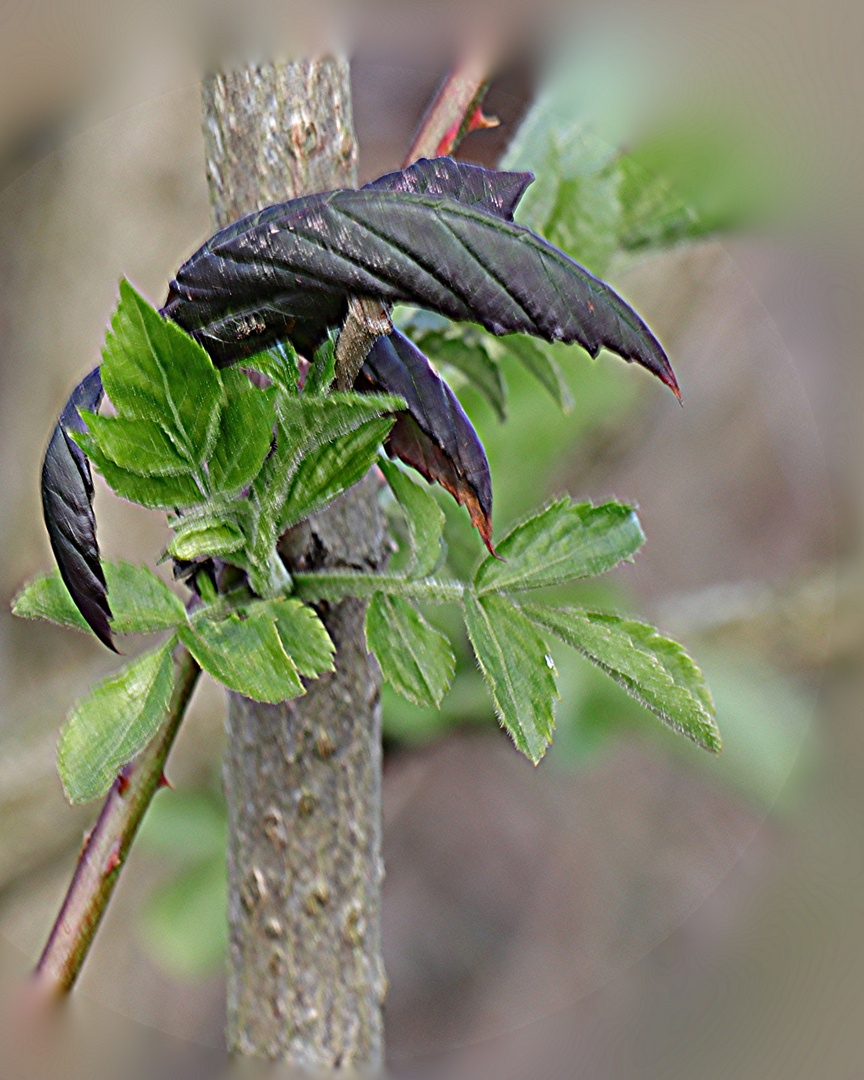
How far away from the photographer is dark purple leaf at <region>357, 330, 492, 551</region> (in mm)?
167

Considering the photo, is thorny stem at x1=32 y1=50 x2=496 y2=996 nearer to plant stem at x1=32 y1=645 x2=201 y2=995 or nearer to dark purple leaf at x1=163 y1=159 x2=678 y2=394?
plant stem at x1=32 y1=645 x2=201 y2=995

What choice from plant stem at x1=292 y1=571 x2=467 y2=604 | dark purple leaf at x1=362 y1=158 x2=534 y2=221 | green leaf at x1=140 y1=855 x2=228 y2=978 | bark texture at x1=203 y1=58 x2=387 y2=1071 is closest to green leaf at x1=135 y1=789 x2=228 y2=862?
green leaf at x1=140 y1=855 x2=228 y2=978

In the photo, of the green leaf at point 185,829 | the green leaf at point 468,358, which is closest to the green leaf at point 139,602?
the green leaf at point 468,358

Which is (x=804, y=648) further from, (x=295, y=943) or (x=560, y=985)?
(x=295, y=943)

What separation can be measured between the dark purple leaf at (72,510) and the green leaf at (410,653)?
0.07m

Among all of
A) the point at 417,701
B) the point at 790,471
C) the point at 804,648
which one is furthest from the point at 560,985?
the point at 417,701

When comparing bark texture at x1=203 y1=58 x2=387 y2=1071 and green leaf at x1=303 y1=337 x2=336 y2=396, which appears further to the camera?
bark texture at x1=203 y1=58 x2=387 y2=1071

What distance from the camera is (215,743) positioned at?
2.38ft

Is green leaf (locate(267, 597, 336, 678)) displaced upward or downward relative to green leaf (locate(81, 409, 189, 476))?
downward

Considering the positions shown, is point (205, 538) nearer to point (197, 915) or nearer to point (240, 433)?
point (240, 433)

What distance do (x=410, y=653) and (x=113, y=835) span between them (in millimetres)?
100

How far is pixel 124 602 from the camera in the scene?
0.19m

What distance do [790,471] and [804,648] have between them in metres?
0.22

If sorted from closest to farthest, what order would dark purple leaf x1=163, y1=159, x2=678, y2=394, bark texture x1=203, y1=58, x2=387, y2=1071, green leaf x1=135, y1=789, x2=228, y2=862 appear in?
dark purple leaf x1=163, y1=159, x2=678, y2=394, bark texture x1=203, y1=58, x2=387, y2=1071, green leaf x1=135, y1=789, x2=228, y2=862
